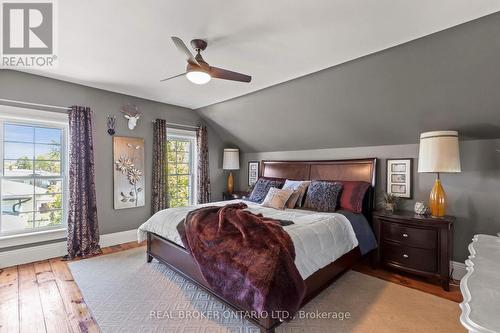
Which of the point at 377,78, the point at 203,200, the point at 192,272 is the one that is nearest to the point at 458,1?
the point at 377,78

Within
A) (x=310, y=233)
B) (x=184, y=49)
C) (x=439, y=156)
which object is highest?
(x=184, y=49)

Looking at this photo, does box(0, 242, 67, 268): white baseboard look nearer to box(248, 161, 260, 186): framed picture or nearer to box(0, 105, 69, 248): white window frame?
box(0, 105, 69, 248): white window frame

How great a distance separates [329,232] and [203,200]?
3.28m

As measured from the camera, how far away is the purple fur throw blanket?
71.4 inches

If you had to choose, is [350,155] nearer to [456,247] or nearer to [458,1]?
[456,247]

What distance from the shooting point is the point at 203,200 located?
530cm

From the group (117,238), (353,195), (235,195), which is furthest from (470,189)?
(117,238)

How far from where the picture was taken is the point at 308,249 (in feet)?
7.29

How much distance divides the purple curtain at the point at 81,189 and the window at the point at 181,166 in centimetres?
143

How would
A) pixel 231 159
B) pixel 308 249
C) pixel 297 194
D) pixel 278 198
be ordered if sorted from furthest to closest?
pixel 231 159 < pixel 297 194 < pixel 278 198 < pixel 308 249

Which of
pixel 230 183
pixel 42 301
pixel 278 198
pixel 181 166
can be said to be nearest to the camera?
pixel 42 301

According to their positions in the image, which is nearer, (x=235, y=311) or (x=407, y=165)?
(x=235, y=311)

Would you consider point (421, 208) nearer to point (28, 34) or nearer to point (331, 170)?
point (331, 170)

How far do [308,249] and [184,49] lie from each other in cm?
204
